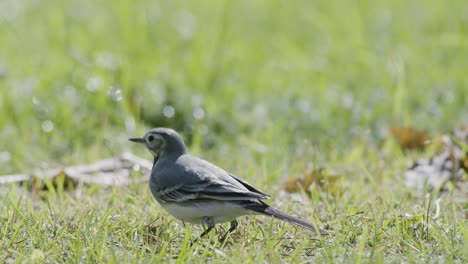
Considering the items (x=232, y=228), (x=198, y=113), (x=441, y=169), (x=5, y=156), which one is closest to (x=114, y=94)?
(x=198, y=113)

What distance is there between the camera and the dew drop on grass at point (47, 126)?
7.77 meters

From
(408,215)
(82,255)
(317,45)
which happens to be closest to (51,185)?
(82,255)

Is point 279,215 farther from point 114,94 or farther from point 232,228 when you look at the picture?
point 114,94

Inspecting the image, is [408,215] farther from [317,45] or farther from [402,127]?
[317,45]

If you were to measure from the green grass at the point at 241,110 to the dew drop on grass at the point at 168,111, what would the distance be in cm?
3

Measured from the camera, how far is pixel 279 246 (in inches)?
180

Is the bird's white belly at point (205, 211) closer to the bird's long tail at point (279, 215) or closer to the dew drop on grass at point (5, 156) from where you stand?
the bird's long tail at point (279, 215)

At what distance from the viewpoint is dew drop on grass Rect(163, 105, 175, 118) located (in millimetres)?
8094

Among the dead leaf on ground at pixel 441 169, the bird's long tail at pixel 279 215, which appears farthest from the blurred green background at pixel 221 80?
the bird's long tail at pixel 279 215

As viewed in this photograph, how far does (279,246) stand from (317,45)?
5.80 metres

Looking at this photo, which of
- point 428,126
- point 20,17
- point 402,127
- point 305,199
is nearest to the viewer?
point 305,199

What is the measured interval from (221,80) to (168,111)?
80cm

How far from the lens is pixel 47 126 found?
781 centimetres

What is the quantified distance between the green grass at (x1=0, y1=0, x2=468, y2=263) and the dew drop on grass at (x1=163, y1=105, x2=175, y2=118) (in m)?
0.03
